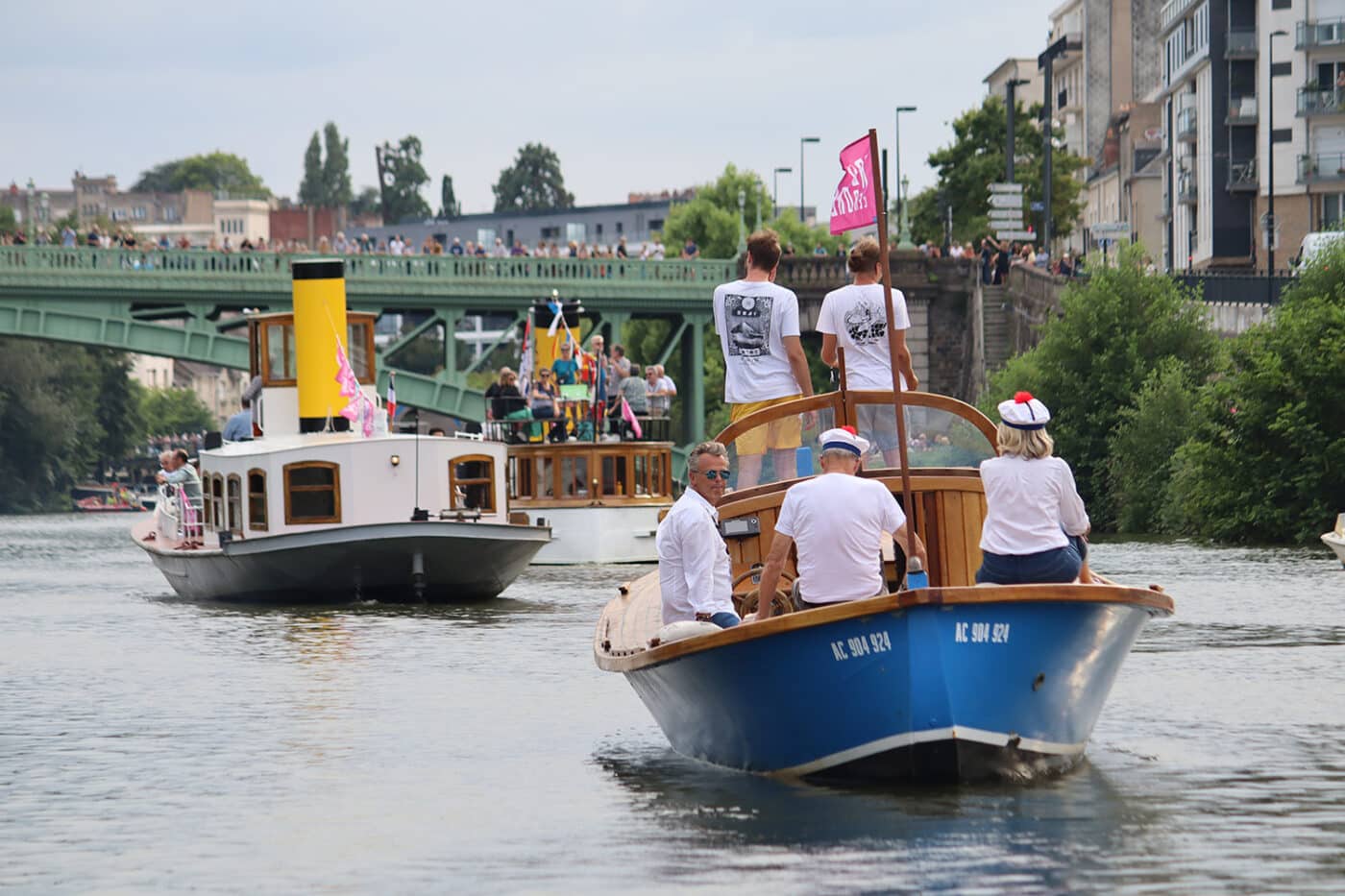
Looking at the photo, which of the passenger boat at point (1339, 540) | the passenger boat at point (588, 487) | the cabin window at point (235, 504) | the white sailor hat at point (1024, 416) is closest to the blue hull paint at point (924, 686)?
the white sailor hat at point (1024, 416)

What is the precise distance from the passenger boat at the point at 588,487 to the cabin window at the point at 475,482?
9.55 metres

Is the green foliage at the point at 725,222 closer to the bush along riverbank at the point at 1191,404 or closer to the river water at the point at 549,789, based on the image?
the bush along riverbank at the point at 1191,404

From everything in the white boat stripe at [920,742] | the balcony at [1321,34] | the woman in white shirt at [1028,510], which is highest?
the balcony at [1321,34]

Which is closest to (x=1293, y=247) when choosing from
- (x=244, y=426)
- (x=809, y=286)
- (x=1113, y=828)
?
(x=809, y=286)

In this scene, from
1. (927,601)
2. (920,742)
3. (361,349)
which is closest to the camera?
(927,601)

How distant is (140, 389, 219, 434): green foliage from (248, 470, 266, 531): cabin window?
14152cm

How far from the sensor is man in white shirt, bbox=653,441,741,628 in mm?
14977

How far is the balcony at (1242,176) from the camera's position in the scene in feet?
300

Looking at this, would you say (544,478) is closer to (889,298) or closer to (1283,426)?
(1283,426)

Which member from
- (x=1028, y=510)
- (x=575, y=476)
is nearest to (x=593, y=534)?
(x=575, y=476)

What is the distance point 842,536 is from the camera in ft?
45.6

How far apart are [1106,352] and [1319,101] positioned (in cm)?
3296

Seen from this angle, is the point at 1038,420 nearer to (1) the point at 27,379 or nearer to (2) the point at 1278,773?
(2) the point at 1278,773

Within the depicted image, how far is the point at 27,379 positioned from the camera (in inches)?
4318
